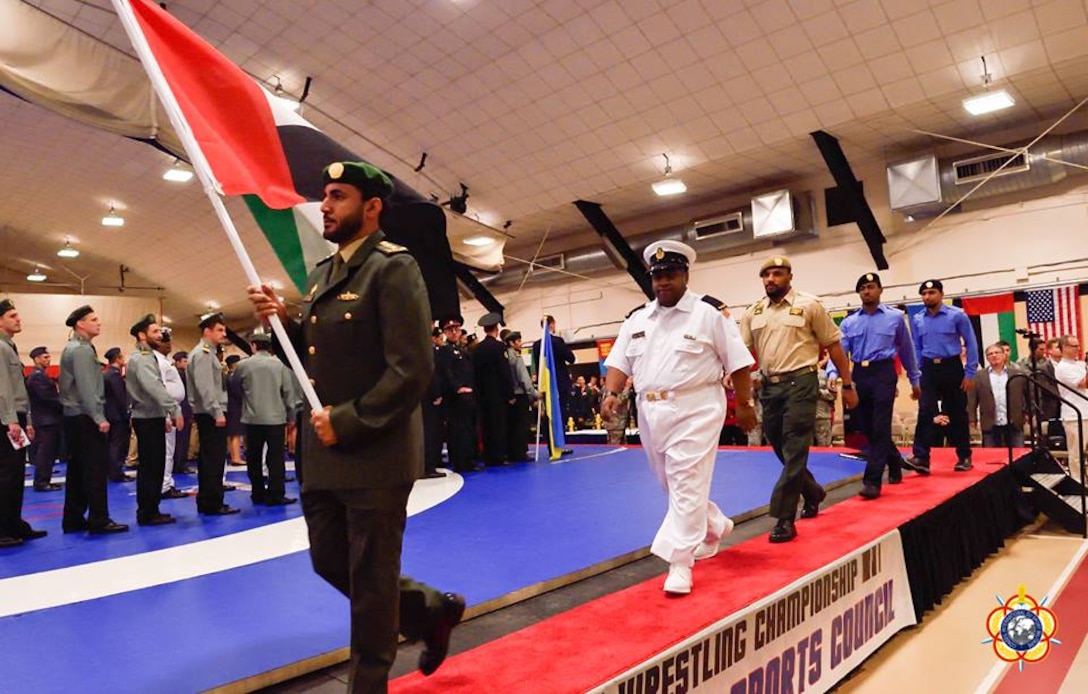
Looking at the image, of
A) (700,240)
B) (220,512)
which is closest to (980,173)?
(700,240)

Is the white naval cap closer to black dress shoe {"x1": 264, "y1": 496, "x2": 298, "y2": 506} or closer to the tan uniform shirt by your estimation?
the tan uniform shirt

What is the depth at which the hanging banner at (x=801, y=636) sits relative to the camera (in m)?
2.40

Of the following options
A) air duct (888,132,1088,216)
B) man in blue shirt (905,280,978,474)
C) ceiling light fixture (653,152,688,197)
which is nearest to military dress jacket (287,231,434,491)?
man in blue shirt (905,280,978,474)

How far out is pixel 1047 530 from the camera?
6.58 meters

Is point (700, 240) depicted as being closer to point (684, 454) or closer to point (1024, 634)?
point (1024, 634)

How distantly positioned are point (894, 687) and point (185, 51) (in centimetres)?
419

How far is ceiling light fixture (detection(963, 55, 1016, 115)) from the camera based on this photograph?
9070mm

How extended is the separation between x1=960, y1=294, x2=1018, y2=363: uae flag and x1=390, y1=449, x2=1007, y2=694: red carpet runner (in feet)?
26.7

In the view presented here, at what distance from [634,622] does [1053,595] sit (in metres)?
2.92

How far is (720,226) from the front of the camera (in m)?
13.5

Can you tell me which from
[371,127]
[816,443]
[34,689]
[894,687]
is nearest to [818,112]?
[816,443]

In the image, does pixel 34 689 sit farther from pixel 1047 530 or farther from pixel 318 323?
pixel 1047 530

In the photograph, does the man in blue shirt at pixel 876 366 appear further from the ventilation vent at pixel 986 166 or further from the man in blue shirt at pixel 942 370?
the ventilation vent at pixel 986 166

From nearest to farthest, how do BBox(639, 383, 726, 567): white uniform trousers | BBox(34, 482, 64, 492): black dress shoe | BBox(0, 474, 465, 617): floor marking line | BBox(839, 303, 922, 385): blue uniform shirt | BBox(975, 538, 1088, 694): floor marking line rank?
BBox(975, 538, 1088, 694): floor marking line
BBox(639, 383, 726, 567): white uniform trousers
BBox(0, 474, 465, 617): floor marking line
BBox(839, 303, 922, 385): blue uniform shirt
BBox(34, 482, 64, 492): black dress shoe
